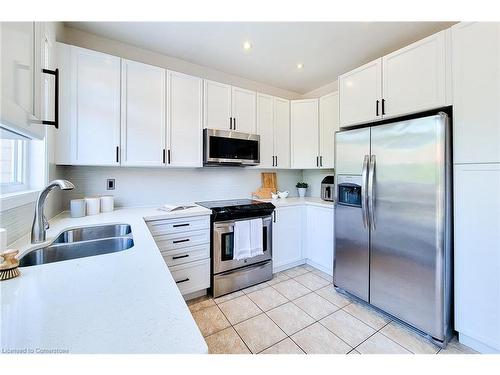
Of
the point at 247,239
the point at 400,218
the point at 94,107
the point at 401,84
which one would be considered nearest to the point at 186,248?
the point at 247,239

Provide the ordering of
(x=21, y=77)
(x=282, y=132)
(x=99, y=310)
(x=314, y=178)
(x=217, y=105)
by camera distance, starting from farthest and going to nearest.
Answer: (x=314, y=178) → (x=282, y=132) → (x=217, y=105) → (x=21, y=77) → (x=99, y=310)

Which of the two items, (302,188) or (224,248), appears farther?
(302,188)

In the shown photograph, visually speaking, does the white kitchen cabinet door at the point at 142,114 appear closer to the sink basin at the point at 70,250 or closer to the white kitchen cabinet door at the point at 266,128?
the sink basin at the point at 70,250

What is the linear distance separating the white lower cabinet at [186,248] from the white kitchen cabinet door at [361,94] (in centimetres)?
187

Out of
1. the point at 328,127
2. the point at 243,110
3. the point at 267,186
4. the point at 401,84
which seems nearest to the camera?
the point at 401,84

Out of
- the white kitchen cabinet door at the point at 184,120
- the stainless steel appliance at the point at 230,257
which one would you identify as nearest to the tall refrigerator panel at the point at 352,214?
the stainless steel appliance at the point at 230,257

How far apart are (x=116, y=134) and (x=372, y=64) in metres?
2.57

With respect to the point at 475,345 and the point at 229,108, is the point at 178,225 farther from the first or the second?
the point at 475,345

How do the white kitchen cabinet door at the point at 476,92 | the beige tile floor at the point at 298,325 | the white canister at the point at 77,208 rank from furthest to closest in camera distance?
the white canister at the point at 77,208, the beige tile floor at the point at 298,325, the white kitchen cabinet door at the point at 476,92

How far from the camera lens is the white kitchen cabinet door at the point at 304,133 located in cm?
308

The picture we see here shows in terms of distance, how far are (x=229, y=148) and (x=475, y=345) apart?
2.68 m

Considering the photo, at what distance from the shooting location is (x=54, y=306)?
1.97ft

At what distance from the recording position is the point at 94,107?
1970 mm
